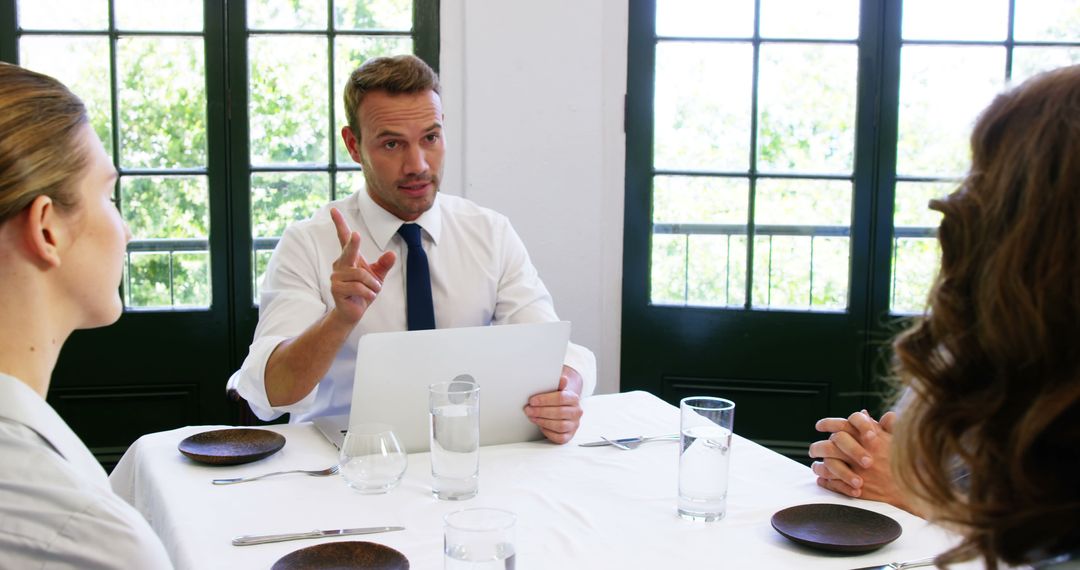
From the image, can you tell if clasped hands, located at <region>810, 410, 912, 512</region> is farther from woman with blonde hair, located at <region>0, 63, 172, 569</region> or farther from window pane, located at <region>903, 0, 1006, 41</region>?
window pane, located at <region>903, 0, 1006, 41</region>

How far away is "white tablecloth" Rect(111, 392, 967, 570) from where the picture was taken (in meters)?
1.24

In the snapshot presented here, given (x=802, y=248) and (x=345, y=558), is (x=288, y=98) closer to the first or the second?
(x=802, y=248)

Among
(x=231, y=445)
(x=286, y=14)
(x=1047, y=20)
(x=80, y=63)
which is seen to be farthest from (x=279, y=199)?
(x=1047, y=20)

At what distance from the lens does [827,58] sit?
3.17 m

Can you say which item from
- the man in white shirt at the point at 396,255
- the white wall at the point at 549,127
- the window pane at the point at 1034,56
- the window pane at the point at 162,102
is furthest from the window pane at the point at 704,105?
the window pane at the point at 162,102

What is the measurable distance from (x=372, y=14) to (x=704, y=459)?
7.54 feet

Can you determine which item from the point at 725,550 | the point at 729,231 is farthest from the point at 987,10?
the point at 725,550

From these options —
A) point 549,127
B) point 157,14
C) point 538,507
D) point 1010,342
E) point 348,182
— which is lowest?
point 538,507

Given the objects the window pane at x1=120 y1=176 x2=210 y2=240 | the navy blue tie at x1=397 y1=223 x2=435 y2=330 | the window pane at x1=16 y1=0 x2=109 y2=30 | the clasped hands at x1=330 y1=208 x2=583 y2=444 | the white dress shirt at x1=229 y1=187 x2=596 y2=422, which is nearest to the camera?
the clasped hands at x1=330 y1=208 x2=583 y2=444

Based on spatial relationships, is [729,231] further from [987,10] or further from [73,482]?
[73,482]

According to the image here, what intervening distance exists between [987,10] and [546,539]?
2635 mm

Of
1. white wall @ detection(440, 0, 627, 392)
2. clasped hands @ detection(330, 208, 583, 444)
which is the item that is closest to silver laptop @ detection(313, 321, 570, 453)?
clasped hands @ detection(330, 208, 583, 444)

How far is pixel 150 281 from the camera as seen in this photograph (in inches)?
125

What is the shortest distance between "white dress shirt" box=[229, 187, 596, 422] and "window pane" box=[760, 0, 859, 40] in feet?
4.25
